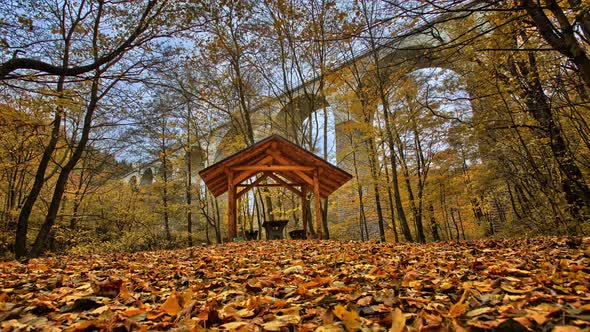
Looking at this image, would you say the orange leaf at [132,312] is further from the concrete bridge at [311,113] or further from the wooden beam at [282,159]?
the concrete bridge at [311,113]

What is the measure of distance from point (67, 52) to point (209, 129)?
976 cm

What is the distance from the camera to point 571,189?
18.8 feet

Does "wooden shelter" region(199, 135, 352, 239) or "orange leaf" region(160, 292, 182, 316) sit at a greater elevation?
"wooden shelter" region(199, 135, 352, 239)

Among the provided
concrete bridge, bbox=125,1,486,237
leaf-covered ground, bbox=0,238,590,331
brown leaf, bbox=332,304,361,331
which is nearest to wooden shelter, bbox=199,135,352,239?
concrete bridge, bbox=125,1,486,237

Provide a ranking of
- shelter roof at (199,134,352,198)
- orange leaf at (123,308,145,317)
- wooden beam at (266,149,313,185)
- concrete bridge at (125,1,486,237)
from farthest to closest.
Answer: concrete bridge at (125,1,486,237) < wooden beam at (266,149,313,185) < shelter roof at (199,134,352,198) < orange leaf at (123,308,145,317)

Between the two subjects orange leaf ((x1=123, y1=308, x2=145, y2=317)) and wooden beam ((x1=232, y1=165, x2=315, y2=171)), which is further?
wooden beam ((x1=232, y1=165, x2=315, y2=171))

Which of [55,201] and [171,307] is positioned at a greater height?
[55,201]

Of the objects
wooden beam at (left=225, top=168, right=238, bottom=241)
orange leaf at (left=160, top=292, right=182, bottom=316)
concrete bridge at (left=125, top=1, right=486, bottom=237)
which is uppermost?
concrete bridge at (left=125, top=1, right=486, bottom=237)

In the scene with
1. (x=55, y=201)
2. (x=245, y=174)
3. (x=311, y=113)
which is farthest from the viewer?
(x=311, y=113)

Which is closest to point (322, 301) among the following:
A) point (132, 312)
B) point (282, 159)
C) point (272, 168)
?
point (132, 312)

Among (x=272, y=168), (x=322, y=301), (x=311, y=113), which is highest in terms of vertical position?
(x=311, y=113)

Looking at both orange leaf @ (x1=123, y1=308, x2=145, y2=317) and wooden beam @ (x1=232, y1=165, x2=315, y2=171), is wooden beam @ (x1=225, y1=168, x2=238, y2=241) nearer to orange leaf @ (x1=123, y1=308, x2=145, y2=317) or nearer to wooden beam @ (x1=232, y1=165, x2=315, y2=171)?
wooden beam @ (x1=232, y1=165, x2=315, y2=171)

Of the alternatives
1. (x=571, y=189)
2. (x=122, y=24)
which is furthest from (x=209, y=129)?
(x=571, y=189)

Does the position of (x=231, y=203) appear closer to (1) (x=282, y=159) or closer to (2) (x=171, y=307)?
(1) (x=282, y=159)
